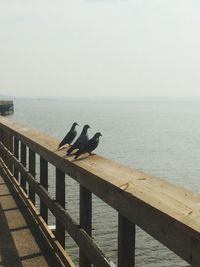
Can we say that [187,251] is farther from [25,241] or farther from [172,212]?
[25,241]

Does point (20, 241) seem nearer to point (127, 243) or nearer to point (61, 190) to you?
point (61, 190)

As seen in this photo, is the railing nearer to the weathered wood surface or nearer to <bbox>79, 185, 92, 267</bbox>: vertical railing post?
<bbox>79, 185, 92, 267</bbox>: vertical railing post

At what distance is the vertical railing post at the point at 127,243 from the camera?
2873mm

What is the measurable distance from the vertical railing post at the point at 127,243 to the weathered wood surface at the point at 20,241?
1.77 meters

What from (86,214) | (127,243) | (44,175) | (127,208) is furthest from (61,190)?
(127,208)

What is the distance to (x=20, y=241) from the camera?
523cm

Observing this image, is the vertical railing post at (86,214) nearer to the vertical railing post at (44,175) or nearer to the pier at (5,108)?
the vertical railing post at (44,175)

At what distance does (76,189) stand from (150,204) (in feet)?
67.9

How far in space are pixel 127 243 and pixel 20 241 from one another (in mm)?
2641

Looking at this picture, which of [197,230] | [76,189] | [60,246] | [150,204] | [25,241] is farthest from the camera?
[76,189]

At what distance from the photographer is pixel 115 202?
294 cm

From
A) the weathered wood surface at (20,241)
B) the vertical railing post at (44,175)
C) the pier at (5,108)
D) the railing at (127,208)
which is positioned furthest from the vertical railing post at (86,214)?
the pier at (5,108)

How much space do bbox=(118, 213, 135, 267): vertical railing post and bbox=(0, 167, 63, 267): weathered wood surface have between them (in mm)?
1775

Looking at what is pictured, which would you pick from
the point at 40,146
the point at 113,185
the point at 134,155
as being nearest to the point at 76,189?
the point at 40,146
